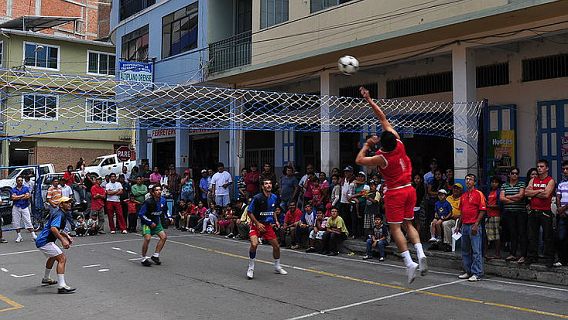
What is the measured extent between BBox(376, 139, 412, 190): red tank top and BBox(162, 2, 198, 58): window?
16892 millimetres

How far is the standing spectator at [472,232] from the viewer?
35.2ft

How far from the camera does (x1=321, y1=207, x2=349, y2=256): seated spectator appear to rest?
46.5 feet

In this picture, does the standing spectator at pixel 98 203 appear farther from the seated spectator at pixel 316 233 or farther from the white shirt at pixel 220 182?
the seated spectator at pixel 316 233

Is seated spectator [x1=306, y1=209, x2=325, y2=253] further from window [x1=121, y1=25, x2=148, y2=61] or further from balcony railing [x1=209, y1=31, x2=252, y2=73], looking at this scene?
window [x1=121, y1=25, x2=148, y2=61]

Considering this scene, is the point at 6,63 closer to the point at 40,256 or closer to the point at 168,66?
the point at 168,66

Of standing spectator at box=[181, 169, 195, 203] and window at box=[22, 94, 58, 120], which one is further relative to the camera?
window at box=[22, 94, 58, 120]

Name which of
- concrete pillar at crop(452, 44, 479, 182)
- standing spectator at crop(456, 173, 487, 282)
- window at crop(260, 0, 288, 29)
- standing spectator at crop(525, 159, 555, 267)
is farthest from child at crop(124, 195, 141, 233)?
standing spectator at crop(525, 159, 555, 267)

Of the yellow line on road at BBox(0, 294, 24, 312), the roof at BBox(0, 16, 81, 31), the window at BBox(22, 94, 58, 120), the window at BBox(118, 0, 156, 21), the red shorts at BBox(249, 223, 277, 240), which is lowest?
the yellow line on road at BBox(0, 294, 24, 312)

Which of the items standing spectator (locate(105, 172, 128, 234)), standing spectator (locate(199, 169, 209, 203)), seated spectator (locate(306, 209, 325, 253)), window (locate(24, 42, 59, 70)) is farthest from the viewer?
window (locate(24, 42, 59, 70))

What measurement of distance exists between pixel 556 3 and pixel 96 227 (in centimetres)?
1450

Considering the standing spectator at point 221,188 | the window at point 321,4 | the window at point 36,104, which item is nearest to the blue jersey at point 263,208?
the standing spectator at point 221,188

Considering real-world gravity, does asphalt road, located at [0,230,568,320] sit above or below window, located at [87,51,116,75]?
below

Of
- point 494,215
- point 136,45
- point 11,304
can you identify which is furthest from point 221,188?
point 136,45

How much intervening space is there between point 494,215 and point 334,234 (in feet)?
13.1
